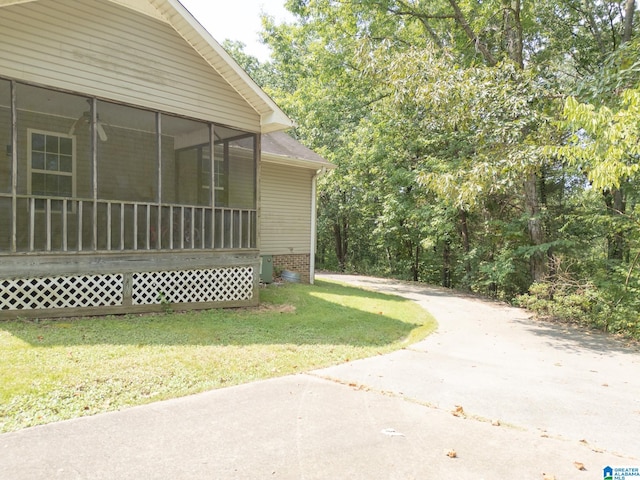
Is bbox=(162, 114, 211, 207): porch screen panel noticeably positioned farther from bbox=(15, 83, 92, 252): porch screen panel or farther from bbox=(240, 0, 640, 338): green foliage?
bbox=(240, 0, 640, 338): green foliage

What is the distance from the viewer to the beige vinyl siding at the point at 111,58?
21.7 feet

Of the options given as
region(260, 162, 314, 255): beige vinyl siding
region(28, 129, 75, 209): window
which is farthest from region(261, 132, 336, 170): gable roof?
region(28, 129, 75, 209): window

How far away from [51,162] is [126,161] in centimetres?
185

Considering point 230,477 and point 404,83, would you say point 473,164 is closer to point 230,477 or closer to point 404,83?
point 404,83

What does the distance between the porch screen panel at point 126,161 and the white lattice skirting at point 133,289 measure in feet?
11.5

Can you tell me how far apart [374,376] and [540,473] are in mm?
2414

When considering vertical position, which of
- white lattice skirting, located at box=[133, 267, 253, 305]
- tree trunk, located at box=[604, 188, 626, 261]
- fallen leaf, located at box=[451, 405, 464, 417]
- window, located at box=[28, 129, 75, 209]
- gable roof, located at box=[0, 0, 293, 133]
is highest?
gable roof, located at box=[0, 0, 293, 133]

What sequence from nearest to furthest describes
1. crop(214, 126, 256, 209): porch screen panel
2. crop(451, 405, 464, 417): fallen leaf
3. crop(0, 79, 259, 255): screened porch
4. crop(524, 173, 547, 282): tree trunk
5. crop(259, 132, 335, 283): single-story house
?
crop(451, 405, 464, 417): fallen leaf < crop(0, 79, 259, 255): screened porch < crop(524, 173, 547, 282): tree trunk < crop(214, 126, 256, 209): porch screen panel < crop(259, 132, 335, 283): single-story house

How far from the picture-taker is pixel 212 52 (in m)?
8.44

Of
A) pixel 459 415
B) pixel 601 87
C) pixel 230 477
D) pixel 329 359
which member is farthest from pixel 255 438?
pixel 601 87

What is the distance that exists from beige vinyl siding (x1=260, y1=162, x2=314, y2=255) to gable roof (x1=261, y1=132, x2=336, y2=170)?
44 centimetres

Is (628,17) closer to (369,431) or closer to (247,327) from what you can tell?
(247,327)

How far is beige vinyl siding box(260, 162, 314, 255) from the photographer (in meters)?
13.2

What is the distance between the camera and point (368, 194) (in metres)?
21.4
